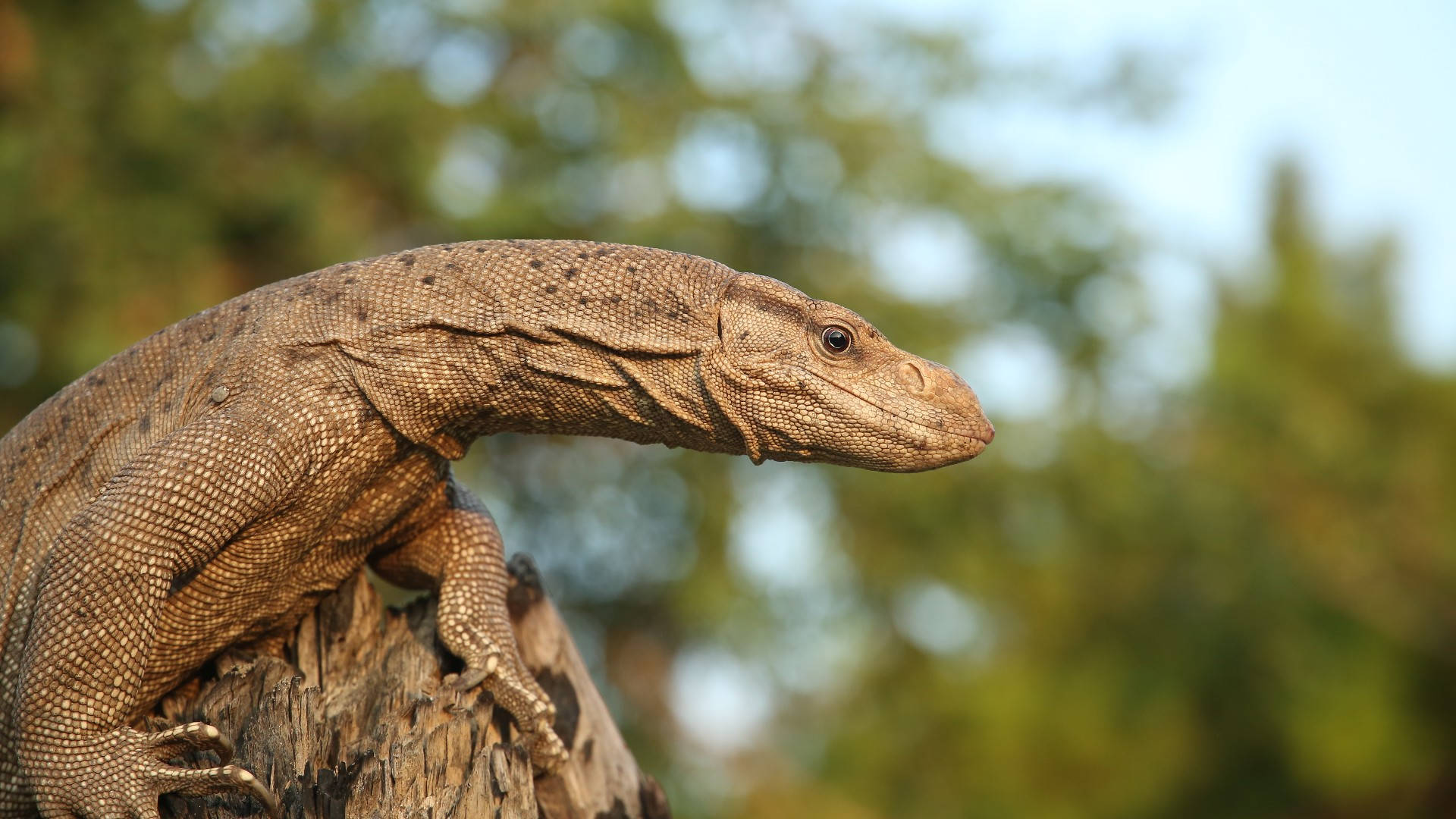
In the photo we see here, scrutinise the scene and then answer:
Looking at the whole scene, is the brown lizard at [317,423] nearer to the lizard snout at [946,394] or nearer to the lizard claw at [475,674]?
the lizard snout at [946,394]

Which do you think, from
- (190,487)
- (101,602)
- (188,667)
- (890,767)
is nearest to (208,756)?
(188,667)

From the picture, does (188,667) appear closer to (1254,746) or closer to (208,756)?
(208,756)

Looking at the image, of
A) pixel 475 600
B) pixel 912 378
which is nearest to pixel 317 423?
pixel 475 600

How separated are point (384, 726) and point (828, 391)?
215 cm

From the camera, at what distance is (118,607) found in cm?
436

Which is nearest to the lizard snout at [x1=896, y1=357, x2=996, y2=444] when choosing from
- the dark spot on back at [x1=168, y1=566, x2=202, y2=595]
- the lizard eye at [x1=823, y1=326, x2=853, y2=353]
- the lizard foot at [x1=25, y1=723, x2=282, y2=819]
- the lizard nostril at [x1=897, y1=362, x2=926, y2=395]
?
the lizard nostril at [x1=897, y1=362, x2=926, y2=395]

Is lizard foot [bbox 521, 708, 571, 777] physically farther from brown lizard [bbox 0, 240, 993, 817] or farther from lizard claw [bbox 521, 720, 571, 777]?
brown lizard [bbox 0, 240, 993, 817]

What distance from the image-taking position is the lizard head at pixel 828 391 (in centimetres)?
471

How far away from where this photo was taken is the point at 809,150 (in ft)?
53.6

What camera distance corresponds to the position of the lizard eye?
15.8ft

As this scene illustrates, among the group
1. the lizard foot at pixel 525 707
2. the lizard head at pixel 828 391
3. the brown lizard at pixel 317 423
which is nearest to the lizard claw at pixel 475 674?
the lizard foot at pixel 525 707

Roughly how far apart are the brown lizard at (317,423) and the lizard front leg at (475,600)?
17.2 inches

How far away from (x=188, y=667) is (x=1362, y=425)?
63.1 ft

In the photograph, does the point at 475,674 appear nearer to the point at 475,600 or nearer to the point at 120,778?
the point at 475,600
